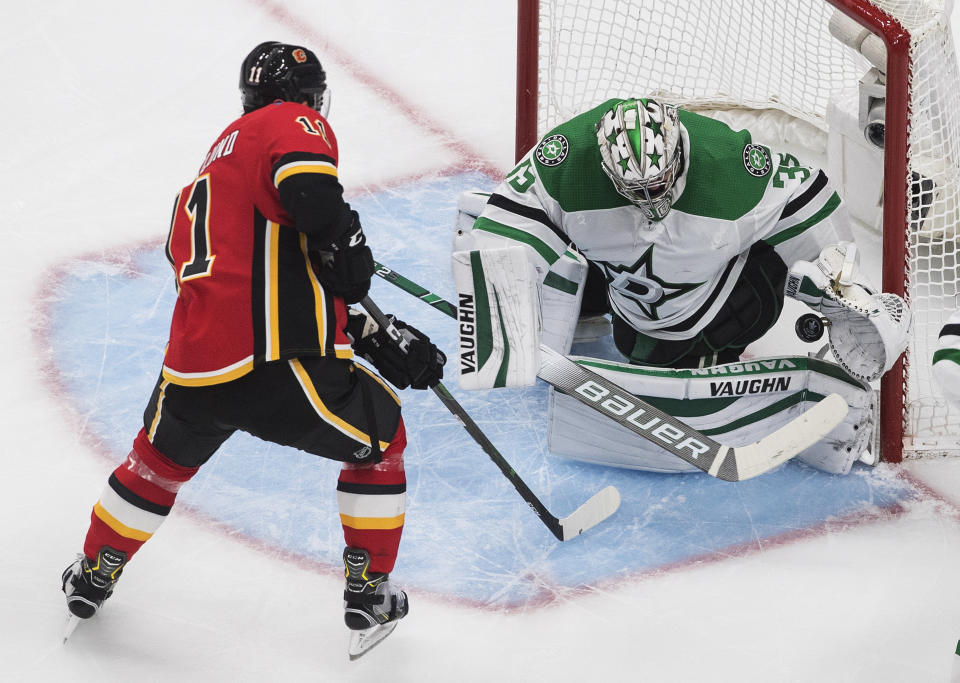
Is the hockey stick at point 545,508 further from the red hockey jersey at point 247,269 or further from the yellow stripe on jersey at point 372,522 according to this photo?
the red hockey jersey at point 247,269

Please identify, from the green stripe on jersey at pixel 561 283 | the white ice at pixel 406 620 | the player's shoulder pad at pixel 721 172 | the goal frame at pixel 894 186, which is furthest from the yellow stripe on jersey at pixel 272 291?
the goal frame at pixel 894 186

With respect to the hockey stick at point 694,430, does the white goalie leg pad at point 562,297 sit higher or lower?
higher

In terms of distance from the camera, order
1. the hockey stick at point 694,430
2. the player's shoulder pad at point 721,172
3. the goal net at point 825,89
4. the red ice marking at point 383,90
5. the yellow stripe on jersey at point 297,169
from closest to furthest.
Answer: the yellow stripe on jersey at point 297,169 → the player's shoulder pad at point 721,172 → the hockey stick at point 694,430 → the goal net at point 825,89 → the red ice marking at point 383,90

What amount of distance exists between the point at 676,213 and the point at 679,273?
0.17m

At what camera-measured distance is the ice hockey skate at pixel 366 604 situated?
2.50m

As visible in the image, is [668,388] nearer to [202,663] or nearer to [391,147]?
[202,663]

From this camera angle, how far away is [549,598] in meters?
2.74

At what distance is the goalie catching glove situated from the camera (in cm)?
278

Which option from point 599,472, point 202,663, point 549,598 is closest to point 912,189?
point 599,472

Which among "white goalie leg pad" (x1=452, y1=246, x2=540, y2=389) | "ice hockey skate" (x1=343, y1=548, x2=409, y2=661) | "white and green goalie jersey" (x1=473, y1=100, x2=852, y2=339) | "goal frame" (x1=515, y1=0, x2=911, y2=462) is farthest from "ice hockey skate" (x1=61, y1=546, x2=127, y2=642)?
"goal frame" (x1=515, y1=0, x2=911, y2=462)

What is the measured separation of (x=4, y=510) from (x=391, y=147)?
6.29 ft

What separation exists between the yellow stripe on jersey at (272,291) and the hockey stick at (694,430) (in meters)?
0.82

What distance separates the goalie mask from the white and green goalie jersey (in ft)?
0.32

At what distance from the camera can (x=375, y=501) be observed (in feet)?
8.08
